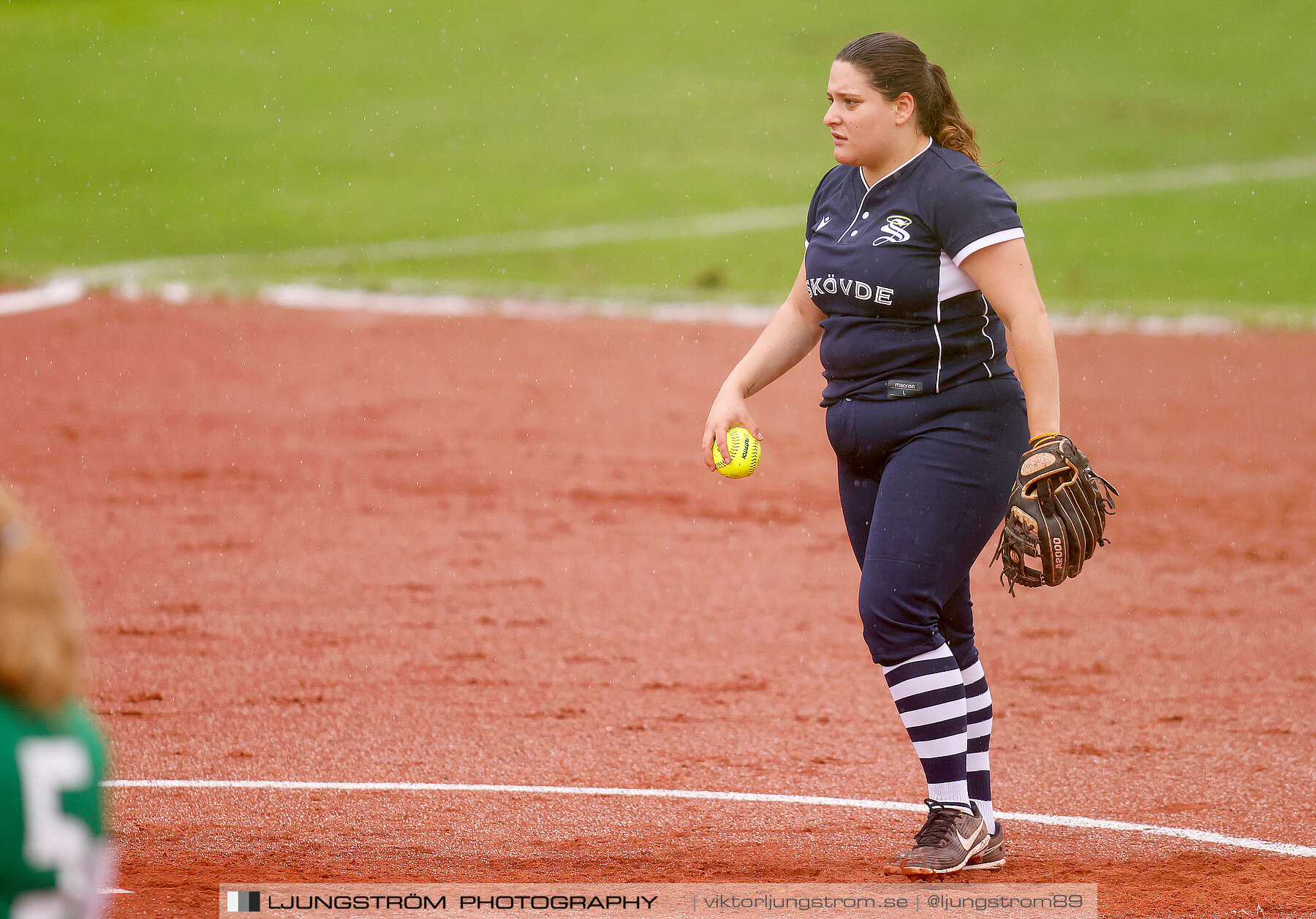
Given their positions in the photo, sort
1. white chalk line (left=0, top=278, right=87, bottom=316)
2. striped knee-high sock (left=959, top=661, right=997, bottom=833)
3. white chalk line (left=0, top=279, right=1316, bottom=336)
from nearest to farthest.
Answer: striped knee-high sock (left=959, top=661, right=997, bottom=833) → white chalk line (left=0, top=278, right=87, bottom=316) → white chalk line (left=0, top=279, right=1316, bottom=336)

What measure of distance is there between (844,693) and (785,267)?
15889 millimetres

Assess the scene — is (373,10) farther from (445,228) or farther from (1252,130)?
(1252,130)

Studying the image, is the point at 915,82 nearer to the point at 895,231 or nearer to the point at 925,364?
the point at 895,231

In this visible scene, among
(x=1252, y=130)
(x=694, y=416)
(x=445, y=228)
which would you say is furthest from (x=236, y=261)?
(x=1252, y=130)

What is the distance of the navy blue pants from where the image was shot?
11.8ft

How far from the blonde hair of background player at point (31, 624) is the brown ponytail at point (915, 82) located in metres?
2.43

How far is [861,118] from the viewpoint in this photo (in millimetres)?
3623

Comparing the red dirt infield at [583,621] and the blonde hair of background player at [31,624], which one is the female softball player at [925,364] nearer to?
the red dirt infield at [583,621]

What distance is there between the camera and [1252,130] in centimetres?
3045

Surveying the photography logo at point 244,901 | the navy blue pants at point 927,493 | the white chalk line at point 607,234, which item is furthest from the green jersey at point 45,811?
the white chalk line at point 607,234

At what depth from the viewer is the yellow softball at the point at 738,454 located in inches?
160

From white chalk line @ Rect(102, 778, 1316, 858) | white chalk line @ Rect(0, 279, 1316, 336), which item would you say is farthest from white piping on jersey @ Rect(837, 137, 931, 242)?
white chalk line @ Rect(0, 279, 1316, 336)

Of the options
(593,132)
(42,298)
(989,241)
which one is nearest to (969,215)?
(989,241)

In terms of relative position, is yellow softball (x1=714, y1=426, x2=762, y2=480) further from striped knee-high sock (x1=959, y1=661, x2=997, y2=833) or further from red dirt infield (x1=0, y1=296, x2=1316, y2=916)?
red dirt infield (x1=0, y1=296, x2=1316, y2=916)
